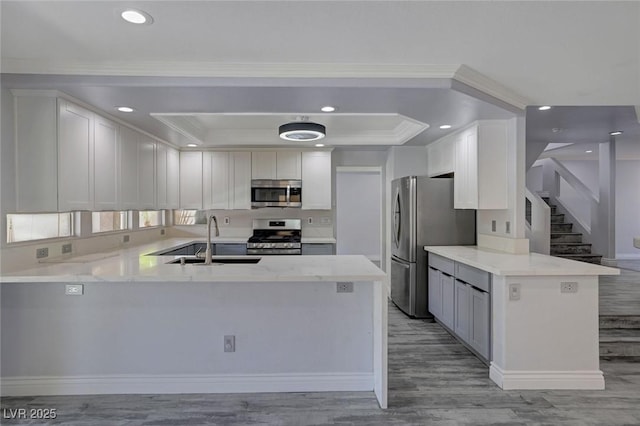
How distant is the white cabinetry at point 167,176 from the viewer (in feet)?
14.8

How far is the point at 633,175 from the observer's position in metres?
8.09

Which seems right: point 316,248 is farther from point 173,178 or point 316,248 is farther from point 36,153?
point 36,153

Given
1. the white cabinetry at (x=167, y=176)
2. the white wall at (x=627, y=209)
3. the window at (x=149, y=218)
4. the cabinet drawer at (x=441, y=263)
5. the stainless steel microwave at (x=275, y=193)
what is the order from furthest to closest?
1. the white wall at (x=627, y=209)
2. the stainless steel microwave at (x=275, y=193)
3. the window at (x=149, y=218)
4. the white cabinetry at (x=167, y=176)
5. the cabinet drawer at (x=441, y=263)

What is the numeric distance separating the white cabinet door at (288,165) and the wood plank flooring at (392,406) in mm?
3256

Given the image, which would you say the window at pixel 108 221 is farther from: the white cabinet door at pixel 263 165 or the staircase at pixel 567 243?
the staircase at pixel 567 243

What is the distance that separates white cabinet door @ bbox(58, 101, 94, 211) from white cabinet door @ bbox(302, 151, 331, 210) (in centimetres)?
285

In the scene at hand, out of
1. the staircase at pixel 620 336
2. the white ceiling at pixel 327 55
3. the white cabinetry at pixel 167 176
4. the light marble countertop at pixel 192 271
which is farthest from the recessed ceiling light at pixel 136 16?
the staircase at pixel 620 336

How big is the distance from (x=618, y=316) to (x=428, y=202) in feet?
7.05

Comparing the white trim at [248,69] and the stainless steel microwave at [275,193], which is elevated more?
the white trim at [248,69]

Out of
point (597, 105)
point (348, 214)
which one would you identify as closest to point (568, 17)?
point (597, 105)

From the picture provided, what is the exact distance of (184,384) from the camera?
2.62 metres

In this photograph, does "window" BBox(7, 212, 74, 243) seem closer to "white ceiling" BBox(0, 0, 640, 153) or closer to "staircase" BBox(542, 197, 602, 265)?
"white ceiling" BBox(0, 0, 640, 153)

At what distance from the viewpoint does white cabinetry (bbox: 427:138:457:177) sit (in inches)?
165

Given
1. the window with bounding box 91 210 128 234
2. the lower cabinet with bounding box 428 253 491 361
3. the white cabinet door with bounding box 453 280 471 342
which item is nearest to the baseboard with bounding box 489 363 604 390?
the lower cabinet with bounding box 428 253 491 361
